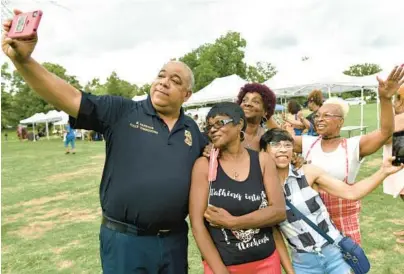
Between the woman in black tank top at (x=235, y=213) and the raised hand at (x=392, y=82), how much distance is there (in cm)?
108

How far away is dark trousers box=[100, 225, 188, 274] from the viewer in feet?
8.46

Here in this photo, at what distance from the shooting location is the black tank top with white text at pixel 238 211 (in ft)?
7.89

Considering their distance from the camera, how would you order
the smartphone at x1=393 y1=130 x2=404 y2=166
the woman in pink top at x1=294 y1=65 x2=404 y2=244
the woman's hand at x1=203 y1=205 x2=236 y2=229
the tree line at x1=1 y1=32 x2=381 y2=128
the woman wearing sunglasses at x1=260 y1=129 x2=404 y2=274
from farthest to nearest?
the tree line at x1=1 y1=32 x2=381 y2=128 < the smartphone at x1=393 y1=130 x2=404 y2=166 < the woman in pink top at x1=294 y1=65 x2=404 y2=244 < the woman wearing sunglasses at x1=260 y1=129 x2=404 y2=274 < the woman's hand at x1=203 y1=205 x2=236 y2=229

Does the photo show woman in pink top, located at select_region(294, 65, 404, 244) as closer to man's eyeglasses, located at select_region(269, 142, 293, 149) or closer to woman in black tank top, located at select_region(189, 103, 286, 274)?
man's eyeglasses, located at select_region(269, 142, 293, 149)

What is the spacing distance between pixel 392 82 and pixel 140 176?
1956 mm

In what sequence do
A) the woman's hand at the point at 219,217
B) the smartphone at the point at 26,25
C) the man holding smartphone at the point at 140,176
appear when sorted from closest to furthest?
the smartphone at the point at 26,25 → the woman's hand at the point at 219,217 → the man holding smartphone at the point at 140,176

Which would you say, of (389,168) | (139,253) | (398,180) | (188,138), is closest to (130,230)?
(139,253)

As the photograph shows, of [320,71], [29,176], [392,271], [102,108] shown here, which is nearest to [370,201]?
[392,271]

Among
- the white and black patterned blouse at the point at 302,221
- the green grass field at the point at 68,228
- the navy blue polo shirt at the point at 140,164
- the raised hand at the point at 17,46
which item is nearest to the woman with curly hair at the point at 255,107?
the white and black patterned blouse at the point at 302,221

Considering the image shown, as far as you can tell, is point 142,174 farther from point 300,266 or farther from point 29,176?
point 29,176

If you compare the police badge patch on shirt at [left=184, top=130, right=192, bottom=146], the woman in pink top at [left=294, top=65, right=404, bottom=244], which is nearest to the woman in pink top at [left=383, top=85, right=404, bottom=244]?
the woman in pink top at [left=294, top=65, right=404, bottom=244]

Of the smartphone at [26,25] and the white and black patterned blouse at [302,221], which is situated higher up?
the smartphone at [26,25]

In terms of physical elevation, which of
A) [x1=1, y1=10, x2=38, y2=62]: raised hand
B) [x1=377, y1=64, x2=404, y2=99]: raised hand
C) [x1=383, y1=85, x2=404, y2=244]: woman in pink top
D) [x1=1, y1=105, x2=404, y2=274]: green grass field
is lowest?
[x1=1, y1=105, x2=404, y2=274]: green grass field

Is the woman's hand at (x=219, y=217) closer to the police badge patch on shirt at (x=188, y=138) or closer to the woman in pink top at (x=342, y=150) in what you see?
the police badge patch on shirt at (x=188, y=138)
